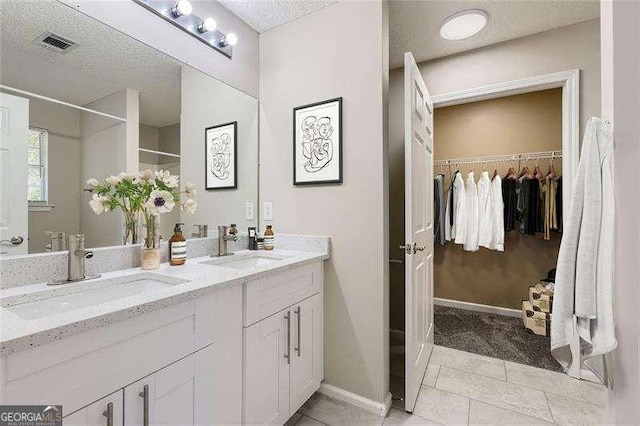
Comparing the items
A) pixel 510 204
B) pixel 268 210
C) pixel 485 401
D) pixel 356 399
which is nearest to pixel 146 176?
pixel 268 210

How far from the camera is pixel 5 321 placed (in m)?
0.71

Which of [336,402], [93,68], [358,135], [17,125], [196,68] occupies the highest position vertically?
[196,68]

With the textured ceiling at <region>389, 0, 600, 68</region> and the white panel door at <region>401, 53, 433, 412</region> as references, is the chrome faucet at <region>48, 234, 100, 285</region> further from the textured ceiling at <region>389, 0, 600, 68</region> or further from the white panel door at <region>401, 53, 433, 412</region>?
the textured ceiling at <region>389, 0, 600, 68</region>

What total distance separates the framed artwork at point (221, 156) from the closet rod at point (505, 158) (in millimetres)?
2573

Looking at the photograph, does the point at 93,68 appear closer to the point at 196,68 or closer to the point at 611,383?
the point at 196,68

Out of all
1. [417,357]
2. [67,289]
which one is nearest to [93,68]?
[67,289]

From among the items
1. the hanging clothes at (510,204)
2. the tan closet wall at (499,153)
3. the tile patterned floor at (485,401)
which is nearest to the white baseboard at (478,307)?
the tan closet wall at (499,153)

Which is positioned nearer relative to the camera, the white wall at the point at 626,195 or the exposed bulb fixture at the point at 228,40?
the white wall at the point at 626,195

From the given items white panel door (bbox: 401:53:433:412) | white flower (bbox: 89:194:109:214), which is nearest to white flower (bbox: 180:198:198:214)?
white flower (bbox: 89:194:109:214)

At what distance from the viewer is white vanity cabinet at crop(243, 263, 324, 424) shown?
1240 millimetres

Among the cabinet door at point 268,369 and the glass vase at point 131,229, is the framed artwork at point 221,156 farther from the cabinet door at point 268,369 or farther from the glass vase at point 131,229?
the cabinet door at point 268,369

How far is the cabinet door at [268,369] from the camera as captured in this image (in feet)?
4.00

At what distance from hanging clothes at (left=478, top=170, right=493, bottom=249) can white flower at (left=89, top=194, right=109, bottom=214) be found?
3.25m

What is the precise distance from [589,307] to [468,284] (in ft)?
8.89
